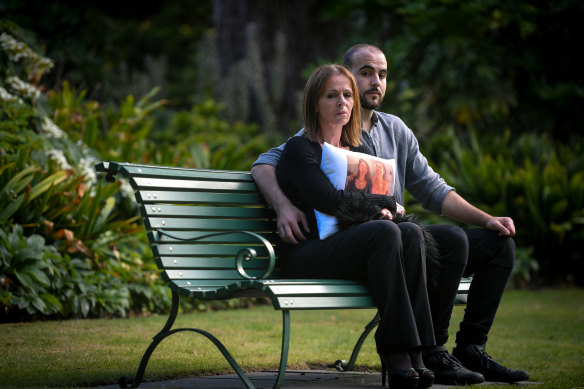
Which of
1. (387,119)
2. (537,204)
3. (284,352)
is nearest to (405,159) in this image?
(387,119)

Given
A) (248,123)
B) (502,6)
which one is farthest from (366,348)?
(248,123)

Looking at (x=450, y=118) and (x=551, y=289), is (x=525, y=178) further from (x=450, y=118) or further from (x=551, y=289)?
(x=450, y=118)

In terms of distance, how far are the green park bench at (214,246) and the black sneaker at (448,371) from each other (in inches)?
16.6

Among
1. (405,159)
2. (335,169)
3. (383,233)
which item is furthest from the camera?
(405,159)

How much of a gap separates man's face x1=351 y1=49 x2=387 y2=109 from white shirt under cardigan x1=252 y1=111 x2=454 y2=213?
85 mm

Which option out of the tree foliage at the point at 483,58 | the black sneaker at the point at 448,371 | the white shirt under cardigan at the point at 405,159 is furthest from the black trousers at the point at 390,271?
the tree foliage at the point at 483,58

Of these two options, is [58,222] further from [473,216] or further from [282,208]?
[473,216]

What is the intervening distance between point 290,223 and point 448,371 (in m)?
0.97

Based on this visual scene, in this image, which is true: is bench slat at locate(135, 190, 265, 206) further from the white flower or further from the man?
the white flower

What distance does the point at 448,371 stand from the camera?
11.5ft

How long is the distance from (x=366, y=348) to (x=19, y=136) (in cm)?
301

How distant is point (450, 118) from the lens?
12406 millimetres

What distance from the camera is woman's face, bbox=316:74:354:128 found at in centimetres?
381

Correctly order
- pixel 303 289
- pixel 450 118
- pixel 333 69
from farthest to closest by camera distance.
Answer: pixel 450 118
pixel 333 69
pixel 303 289
